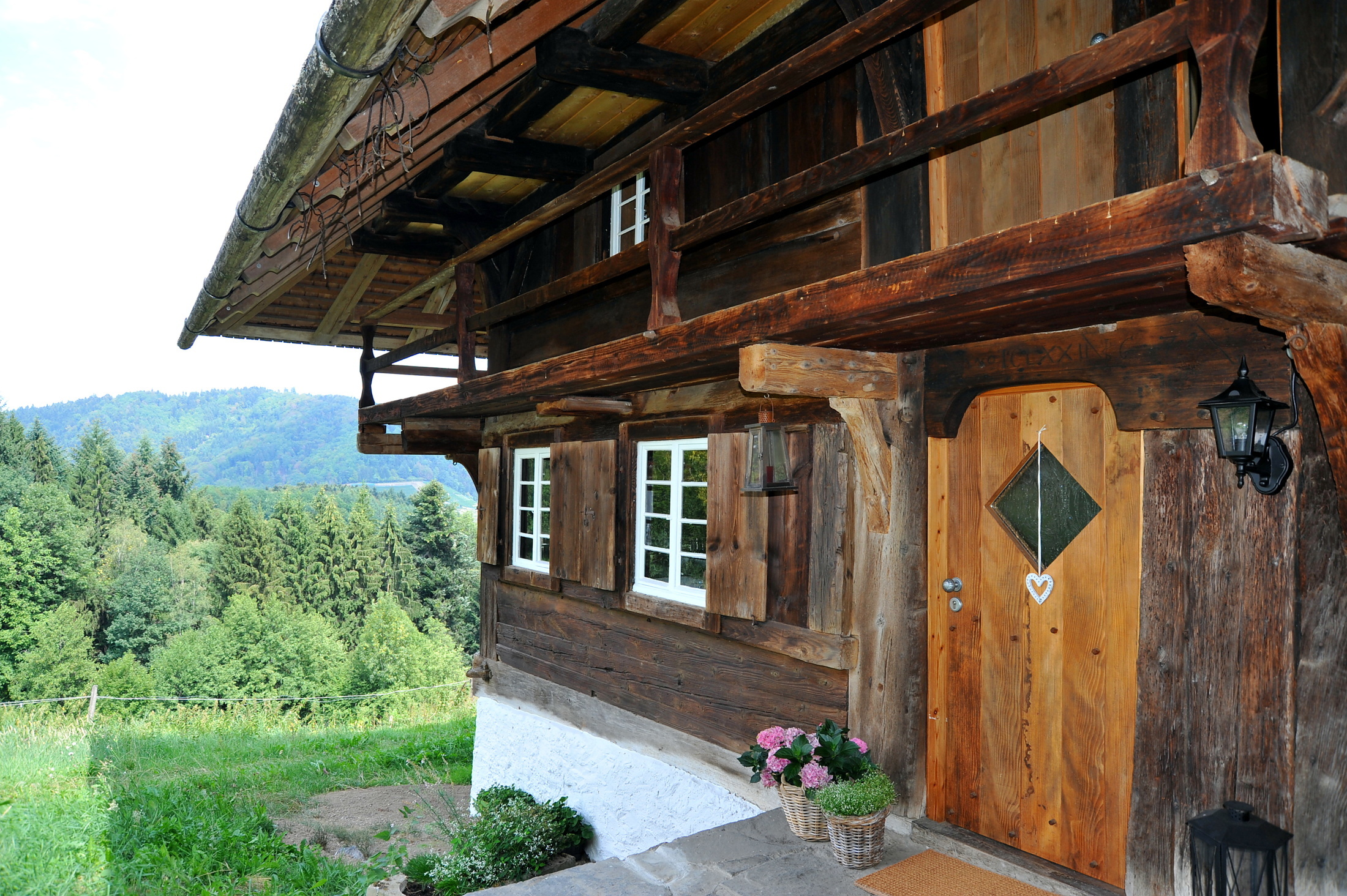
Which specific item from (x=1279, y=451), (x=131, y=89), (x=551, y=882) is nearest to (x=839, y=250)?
(x=1279, y=451)

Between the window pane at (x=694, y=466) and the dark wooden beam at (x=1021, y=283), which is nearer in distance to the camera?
the dark wooden beam at (x=1021, y=283)

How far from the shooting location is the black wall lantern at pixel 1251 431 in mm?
3088

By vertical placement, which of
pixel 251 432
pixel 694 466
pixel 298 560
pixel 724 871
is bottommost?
pixel 298 560

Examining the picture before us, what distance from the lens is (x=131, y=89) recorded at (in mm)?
124875

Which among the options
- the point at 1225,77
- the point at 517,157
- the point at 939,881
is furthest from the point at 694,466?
the point at 1225,77

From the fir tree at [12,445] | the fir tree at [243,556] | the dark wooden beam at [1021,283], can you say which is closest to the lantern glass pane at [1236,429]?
the dark wooden beam at [1021,283]

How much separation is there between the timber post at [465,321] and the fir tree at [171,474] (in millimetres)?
49081

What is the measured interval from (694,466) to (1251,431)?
3.54 metres

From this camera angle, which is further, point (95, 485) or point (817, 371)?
point (95, 485)

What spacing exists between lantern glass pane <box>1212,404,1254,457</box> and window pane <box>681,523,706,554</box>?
10.8 feet

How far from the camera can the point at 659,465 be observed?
6488 mm

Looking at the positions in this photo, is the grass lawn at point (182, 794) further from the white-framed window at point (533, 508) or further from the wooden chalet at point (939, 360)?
the wooden chalet at point (939, 360)

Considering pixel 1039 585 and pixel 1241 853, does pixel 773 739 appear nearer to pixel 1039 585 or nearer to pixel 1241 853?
pixel 1039 585

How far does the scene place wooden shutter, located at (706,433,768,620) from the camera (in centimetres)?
526
